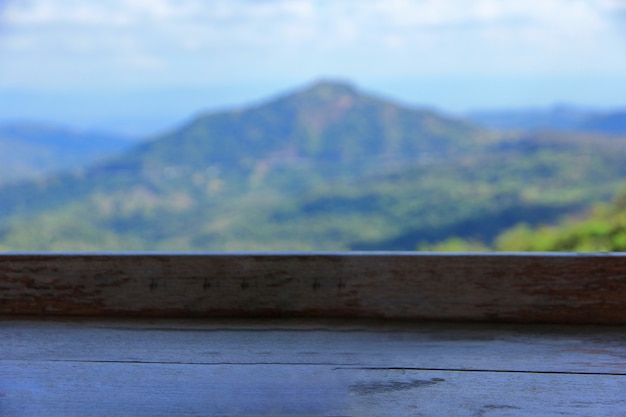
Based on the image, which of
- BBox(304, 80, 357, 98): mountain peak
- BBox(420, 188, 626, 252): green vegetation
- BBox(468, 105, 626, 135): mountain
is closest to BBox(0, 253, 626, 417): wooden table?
BBox(420, 188, 626, 252): green vegetation

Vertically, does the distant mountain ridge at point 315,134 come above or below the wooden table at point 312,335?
above

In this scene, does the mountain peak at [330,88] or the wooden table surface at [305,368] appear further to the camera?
the mountain peak at [330,88]

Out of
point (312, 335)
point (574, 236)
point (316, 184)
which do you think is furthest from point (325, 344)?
point (316, 184)

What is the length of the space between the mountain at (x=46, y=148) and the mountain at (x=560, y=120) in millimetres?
11167

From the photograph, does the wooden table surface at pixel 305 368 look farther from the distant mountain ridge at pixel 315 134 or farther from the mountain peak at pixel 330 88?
the mountain peak at pixel 330 88

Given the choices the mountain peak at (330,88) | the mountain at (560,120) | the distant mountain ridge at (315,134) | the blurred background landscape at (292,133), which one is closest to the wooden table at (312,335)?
the blurred background landscape at (292,133)

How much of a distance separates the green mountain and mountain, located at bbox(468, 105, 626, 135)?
0.59 meters

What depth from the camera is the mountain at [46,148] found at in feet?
69.4

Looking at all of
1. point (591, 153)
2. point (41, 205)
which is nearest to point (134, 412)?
point (591, 153)

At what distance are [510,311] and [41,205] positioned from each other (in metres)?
19.9

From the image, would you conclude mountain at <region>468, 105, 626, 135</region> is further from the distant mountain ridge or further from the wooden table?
the wooden table

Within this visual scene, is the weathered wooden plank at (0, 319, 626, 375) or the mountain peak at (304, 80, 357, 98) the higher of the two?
the mountain peak at (304, 80, 357, 98)

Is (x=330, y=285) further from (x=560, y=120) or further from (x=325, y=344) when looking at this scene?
(x=560, y=120)

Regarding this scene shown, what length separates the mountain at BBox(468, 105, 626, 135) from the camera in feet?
64.3
